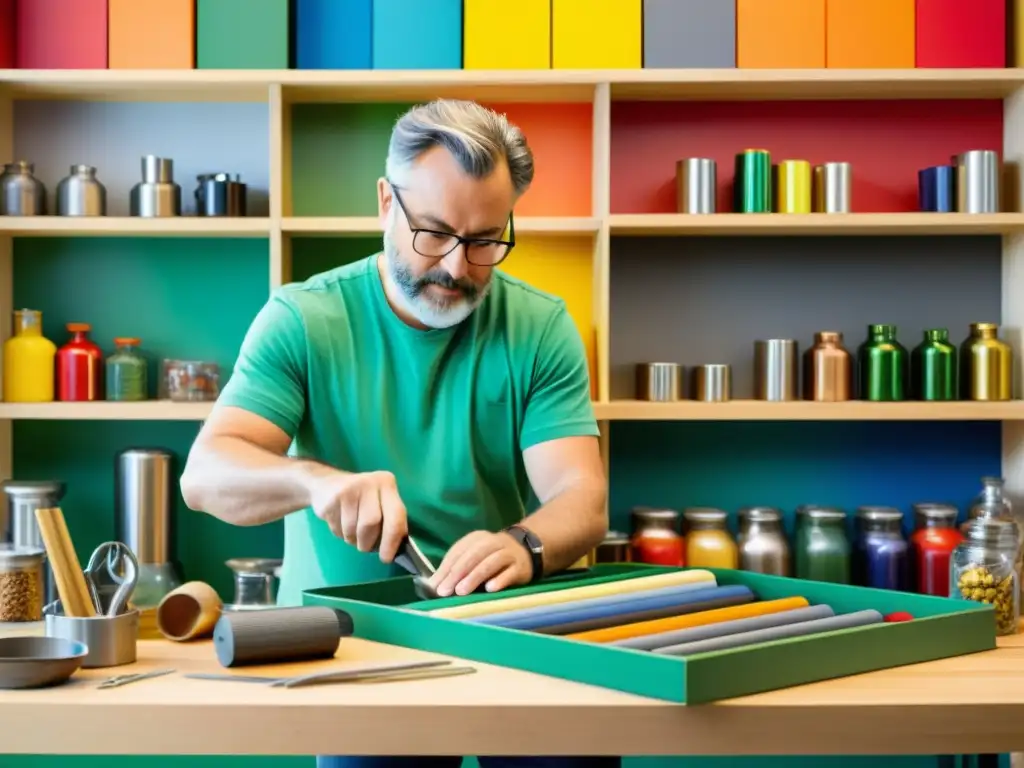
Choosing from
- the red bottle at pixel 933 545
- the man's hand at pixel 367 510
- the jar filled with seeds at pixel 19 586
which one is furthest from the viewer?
the red bottle at pixel 933 545

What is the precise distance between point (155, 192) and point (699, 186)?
1.22 meters

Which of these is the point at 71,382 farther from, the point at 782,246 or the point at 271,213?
the point at 782,246

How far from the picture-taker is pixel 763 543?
2744 mm

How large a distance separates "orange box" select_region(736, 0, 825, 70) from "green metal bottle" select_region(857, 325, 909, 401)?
2.09ft

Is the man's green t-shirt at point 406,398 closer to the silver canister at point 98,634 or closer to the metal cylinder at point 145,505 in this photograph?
the silver canister at point 98,634

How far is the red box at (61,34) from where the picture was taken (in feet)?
9.26

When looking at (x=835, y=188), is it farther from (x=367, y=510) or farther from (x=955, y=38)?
(x=367, y=510)

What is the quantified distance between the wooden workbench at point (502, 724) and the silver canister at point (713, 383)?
159 centimetres

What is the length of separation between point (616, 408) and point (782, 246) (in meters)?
0.63

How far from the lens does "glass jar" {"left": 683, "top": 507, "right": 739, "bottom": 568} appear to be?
271 cm

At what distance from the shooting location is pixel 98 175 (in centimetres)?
302

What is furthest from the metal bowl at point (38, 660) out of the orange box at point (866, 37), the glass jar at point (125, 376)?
the orange box at point (866, 37)

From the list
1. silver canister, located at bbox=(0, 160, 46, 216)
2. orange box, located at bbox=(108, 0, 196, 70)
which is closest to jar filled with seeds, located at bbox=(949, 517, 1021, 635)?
orange box, located at bbox=(108, 0, 196, 70)

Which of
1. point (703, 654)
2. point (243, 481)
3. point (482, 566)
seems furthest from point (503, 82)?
point (703, 654)
